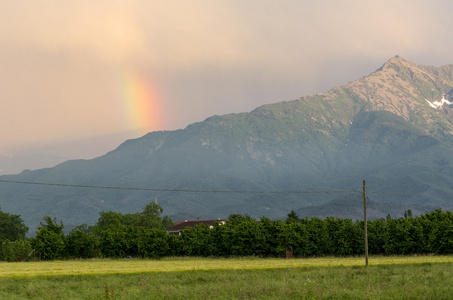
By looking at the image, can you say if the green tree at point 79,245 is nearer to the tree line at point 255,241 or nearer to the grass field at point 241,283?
the tree line at point 255,241

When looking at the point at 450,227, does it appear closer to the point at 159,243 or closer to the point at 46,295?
the point at 159,243

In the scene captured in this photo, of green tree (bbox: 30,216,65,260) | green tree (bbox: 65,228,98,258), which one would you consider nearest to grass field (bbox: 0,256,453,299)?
green tree (bbox: 30,216,65,260)

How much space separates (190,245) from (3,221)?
88852 mm

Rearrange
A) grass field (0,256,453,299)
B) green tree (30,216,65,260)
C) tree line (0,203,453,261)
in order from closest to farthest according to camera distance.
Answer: grass field (0,256,453,299) → tree line (0,203,453,261) → green tree (30,216,65,260)

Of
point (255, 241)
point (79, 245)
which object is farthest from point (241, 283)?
point (79, 245)

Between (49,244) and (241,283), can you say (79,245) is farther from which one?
(241,283)

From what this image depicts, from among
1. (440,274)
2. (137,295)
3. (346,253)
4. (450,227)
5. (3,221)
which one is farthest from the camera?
(3,221)

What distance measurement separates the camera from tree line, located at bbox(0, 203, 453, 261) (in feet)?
280

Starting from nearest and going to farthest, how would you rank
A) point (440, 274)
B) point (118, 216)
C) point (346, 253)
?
point (440, 274)
point (346, 253)
point (118, 216)

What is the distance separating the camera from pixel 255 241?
289ft

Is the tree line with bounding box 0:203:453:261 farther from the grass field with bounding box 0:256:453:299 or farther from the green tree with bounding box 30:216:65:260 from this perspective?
the grass field with bounding box 0:256:453:299

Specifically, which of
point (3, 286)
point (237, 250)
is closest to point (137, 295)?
point (3, 286)

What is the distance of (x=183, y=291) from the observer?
41844mm

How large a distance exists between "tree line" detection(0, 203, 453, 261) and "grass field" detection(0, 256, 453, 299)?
24.1 m
